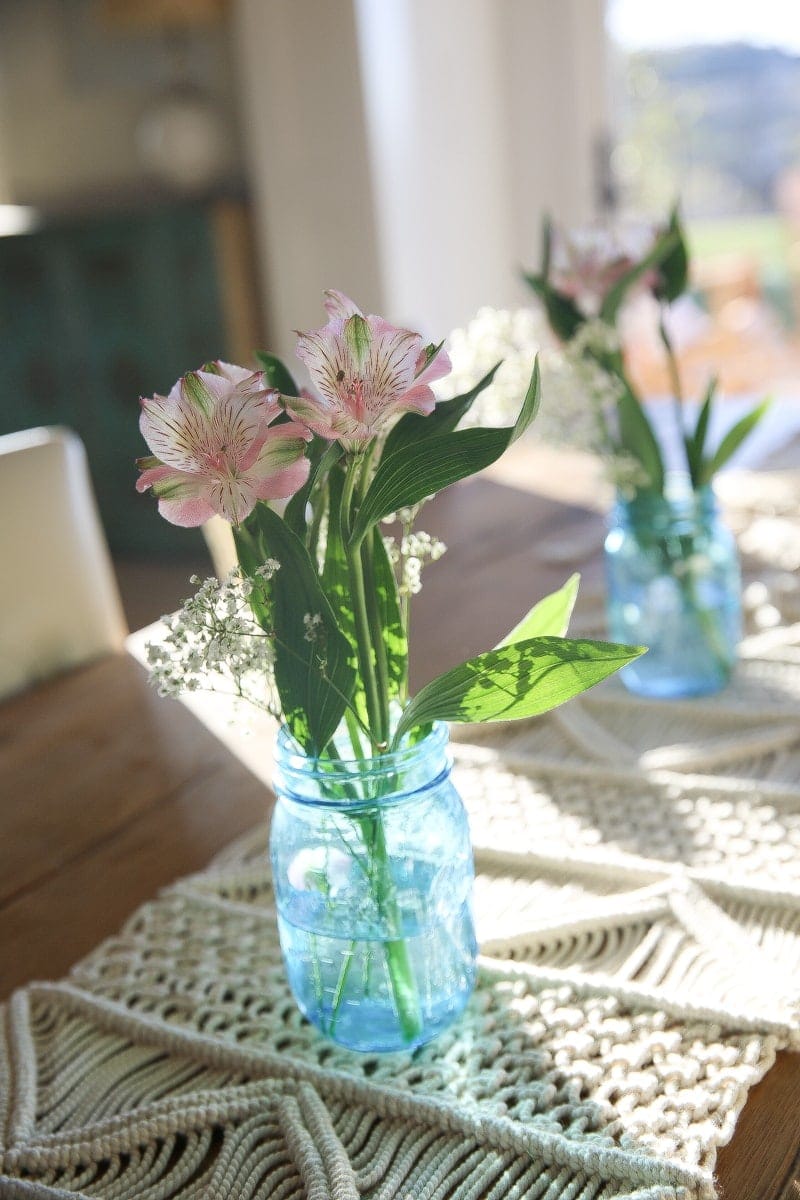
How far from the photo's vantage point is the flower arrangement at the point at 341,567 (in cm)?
51

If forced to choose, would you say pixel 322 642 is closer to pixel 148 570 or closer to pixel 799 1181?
pixel 799 1181

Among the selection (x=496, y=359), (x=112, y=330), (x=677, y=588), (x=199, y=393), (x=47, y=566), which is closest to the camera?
(x=199, y=393)

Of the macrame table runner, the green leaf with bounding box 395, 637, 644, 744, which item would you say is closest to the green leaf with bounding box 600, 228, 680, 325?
the macrame table runner

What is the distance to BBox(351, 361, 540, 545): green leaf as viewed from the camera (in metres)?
0.55

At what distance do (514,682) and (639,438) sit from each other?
48 cm

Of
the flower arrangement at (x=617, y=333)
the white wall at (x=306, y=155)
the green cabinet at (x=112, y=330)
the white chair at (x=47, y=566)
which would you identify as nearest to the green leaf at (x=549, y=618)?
the flower arrangement at (x=617, y=333)

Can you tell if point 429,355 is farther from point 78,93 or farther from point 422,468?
point 78,93

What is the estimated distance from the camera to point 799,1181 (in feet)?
1.72

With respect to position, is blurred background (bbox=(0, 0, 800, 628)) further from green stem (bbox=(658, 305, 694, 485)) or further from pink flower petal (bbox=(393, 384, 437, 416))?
pink flower petal (bbox=(393, 384, 437, 416))

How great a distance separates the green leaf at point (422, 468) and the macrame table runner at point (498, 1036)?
29cm

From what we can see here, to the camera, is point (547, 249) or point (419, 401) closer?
point (419, 401)

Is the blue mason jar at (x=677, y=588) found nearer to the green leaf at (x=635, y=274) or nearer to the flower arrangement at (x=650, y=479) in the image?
the flower arrangement at (x=650, y=479)

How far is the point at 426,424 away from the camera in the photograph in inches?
24.0

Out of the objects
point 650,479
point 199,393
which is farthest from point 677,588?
point 199,393
